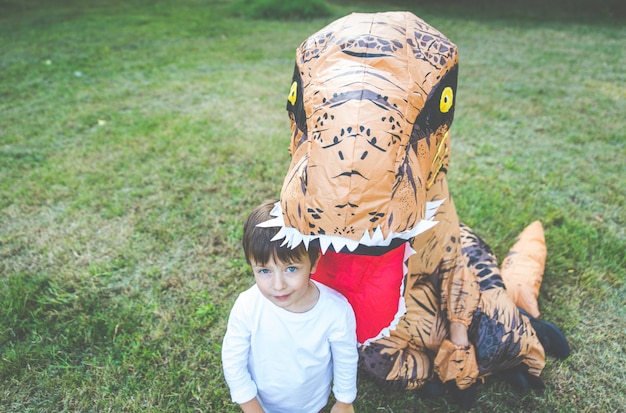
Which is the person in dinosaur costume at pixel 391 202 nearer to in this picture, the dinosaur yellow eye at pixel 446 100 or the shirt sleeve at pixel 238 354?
the dinosaur yellow eye at pixel 446 100

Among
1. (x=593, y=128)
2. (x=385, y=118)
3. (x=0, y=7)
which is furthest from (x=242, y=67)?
(x=0, y=7)

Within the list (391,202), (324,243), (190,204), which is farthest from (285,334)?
(190,204)

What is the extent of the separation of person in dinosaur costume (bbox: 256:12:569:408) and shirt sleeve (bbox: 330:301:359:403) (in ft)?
0.17

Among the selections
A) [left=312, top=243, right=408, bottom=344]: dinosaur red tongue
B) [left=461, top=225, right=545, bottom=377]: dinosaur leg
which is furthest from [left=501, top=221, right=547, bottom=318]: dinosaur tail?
[left=312, top=243, right=408, bottom=344]: dinosaur red tongue

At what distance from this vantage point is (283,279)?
128 centimetres

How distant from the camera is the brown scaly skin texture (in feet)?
3.18

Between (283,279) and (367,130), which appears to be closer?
(367,130)

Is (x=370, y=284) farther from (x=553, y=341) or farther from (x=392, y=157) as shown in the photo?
(x=553, y=341)

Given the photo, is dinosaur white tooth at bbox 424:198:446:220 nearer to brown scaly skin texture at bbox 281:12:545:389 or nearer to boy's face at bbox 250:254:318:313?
brown scaly skin texture at bbox 281:12:545:389

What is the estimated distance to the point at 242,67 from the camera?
691 centimetres

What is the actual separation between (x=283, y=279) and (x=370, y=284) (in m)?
0.29

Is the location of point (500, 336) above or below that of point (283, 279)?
below

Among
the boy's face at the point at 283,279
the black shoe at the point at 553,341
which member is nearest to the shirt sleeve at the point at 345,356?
the boy's face at the point at 283,279

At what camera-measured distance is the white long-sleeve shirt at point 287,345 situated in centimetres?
139
